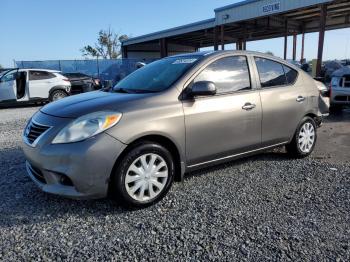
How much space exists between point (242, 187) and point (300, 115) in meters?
1.70

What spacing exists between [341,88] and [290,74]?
4548 millimetres

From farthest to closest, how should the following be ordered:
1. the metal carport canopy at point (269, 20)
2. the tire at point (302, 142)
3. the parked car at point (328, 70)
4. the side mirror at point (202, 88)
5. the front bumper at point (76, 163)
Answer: the parked car at point (328, 70)
the metal carport canopy at point (269, 20)
the tire at point (302, 142)
the side mirror at point (202, 88)
the front bumper at point (76, 163)

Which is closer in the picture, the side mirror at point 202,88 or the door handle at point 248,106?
the side mirror at point 202,88

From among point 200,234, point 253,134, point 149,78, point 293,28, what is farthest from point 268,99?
point 293,28

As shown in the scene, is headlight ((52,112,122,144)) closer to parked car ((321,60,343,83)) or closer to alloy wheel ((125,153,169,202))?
alloy wheel ((125,153,169,202))

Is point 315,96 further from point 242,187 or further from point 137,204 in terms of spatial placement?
point 137,204

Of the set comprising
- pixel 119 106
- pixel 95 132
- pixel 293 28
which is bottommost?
pixel 95 132

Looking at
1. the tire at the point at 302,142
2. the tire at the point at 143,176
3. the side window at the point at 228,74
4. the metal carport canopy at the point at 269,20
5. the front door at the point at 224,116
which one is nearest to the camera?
the tire at the point at 143,176

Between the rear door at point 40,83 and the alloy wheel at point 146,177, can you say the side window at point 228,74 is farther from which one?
the rear door at point 40,83

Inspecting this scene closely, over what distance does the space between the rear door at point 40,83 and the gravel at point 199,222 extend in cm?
940

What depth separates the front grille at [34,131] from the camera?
3264 mm

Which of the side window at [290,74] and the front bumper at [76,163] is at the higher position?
the side window at [290,74]

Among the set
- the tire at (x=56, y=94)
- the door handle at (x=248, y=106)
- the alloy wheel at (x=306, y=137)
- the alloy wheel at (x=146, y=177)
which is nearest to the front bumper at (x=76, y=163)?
the alloy wheel at (x=146, y=177)

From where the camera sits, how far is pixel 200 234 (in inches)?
113
